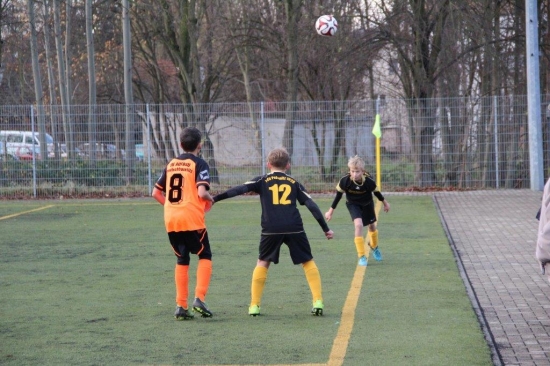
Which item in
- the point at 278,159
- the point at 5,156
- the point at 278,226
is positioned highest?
the point at 5,156

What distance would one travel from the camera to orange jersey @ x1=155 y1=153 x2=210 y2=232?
7.58 m

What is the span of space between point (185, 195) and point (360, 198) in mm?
3614

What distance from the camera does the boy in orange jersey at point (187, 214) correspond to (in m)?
7.56

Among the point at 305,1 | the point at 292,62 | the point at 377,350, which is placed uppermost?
the point at 305,1

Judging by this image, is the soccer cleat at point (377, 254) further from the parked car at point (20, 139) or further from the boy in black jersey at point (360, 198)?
the parked car at point (20, 139)

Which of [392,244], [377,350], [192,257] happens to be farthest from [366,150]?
[377,350]

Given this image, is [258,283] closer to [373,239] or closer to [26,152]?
[373,239]

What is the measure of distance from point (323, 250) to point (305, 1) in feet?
54.1

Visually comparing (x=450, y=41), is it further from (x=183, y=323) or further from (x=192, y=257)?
(x=183, y=323)

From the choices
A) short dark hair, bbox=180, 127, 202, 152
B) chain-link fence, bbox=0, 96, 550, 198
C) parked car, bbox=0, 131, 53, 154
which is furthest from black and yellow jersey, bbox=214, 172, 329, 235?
parked car, bbox=0, 131, 53, 154

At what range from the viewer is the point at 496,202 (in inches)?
756

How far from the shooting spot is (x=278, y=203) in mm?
7625

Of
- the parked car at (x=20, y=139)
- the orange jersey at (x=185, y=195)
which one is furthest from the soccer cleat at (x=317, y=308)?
the parked car at (x=20, y=139)

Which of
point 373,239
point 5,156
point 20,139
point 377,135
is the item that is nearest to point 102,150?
point 20,139
